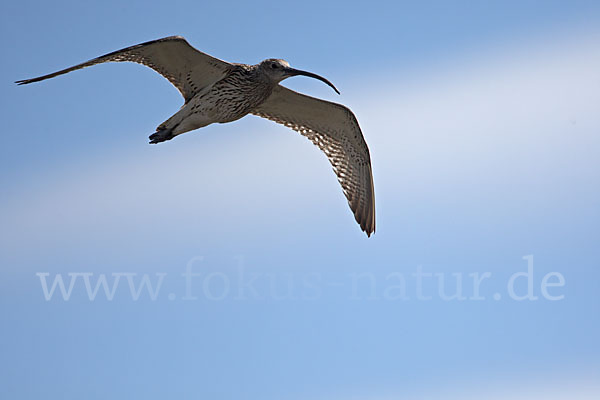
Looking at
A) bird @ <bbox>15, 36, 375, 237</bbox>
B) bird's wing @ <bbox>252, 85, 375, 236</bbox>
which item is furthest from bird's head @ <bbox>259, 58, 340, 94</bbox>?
bird's wing @ <bbox>252, 85, 375, 236</bbox>

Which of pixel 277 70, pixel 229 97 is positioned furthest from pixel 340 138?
pixel 229 97

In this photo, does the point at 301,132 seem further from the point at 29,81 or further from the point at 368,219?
the point at 29,81

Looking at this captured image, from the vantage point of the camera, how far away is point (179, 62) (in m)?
14.6

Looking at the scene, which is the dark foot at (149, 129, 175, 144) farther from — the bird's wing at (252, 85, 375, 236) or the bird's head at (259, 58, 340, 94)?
the bird's wing at (252, 85, 375, 236)

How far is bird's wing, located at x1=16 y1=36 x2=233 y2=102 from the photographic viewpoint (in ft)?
45.3

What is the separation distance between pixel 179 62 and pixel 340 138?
13.7 ft

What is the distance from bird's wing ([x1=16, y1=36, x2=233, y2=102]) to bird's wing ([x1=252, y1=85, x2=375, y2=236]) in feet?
6.42

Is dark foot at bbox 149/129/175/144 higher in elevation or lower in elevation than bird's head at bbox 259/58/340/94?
lower

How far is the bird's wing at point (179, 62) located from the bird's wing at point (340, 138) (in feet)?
6.42

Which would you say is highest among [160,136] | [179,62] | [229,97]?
[179,62]

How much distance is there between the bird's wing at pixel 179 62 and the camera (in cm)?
1381

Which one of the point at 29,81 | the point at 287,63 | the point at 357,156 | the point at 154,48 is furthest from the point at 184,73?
the point at 357,156

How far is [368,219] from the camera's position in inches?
687

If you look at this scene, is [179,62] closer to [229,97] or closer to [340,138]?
[229,97]
